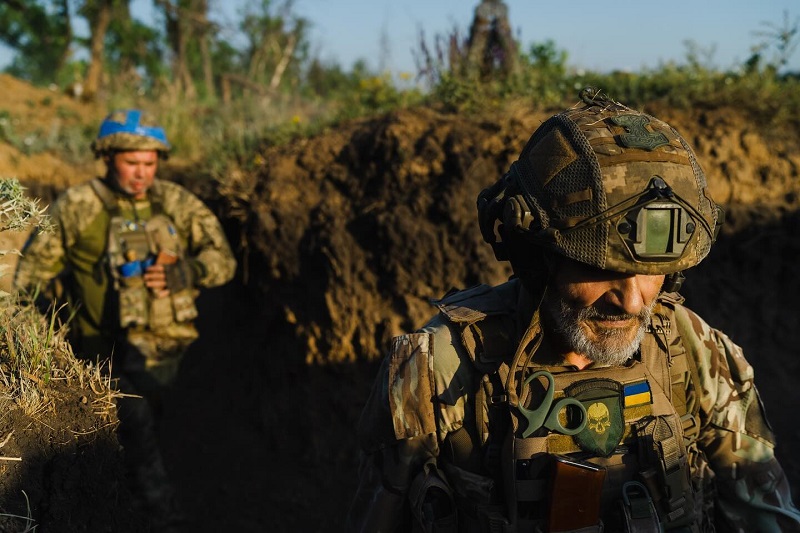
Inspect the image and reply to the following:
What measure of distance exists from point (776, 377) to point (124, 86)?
34.5ft

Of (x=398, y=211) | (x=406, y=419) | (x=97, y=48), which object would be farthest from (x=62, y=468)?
A: (x=97, y=48)

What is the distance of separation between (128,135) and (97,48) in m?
8.92

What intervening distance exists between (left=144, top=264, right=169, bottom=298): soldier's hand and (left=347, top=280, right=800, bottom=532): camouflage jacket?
286cm

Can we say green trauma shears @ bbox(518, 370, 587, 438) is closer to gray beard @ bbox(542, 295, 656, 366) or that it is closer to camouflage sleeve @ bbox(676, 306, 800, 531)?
gray beard @ bbox(542, 295, 656, 366)

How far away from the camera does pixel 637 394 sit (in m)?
2.17

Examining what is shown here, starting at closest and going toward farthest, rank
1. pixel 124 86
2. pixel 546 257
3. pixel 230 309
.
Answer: pixel 546 257, pixel 230 309, pixel 124 86

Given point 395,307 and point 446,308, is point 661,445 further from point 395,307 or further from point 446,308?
point 395,307

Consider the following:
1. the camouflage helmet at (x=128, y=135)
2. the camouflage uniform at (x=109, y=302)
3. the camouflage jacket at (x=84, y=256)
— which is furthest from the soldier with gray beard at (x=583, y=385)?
the camouflage helmet at (x=128, y=135)

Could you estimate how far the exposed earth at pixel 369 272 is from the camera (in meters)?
5.20

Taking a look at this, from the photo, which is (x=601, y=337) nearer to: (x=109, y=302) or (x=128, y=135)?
(x=109, y=302)

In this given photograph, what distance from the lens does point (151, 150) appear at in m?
4.88

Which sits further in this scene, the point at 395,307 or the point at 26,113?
the point at 26,113

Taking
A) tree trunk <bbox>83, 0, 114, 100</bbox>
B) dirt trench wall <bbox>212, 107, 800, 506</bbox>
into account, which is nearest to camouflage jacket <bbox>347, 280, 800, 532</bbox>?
dirt trench wall <bbox>212, 107, 800, 506</bbox>

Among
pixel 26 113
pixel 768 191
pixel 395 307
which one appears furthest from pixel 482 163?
pixel 26 113
